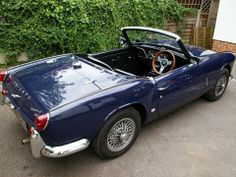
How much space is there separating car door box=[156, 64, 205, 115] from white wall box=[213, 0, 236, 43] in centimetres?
Answer: 414

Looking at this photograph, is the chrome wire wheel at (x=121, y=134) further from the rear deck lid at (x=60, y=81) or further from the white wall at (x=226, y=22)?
the white wall at (x=226, y=22)

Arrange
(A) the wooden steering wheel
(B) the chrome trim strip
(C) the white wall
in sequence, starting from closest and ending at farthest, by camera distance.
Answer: (B) the chrome trim strip < (A) the wooden steering wheel < (C) the white wall

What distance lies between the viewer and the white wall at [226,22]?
7.52 meters

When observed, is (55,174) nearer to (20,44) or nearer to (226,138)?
(226,138)

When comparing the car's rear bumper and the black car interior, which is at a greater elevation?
the black car interior

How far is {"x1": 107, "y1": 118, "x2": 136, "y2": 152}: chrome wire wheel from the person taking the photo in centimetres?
323

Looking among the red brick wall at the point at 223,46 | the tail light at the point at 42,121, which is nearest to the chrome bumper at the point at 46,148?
the tail light at the point at 42,121

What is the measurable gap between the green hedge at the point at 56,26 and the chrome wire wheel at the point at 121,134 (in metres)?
3.19

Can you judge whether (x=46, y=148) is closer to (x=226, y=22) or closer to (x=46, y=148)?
(x=46, y=148)

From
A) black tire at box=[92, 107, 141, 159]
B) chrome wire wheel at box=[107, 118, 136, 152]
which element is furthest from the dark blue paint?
chrome wire wheel at box=[107, 118, 136, 152]

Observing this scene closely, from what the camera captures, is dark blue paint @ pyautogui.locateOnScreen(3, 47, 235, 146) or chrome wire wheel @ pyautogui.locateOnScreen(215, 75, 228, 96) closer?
Answer: dark blue paint @ pyautogui.locateOnScreen(3, 47, 235, 146)

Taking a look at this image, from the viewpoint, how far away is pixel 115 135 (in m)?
3.26

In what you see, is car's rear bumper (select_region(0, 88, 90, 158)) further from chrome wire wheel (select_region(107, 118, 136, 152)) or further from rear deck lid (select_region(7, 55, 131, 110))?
chrome wire wheel (select_region(107, 118, 136, 152))

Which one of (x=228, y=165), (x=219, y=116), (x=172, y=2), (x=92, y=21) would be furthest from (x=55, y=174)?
(x=172, y=2)
